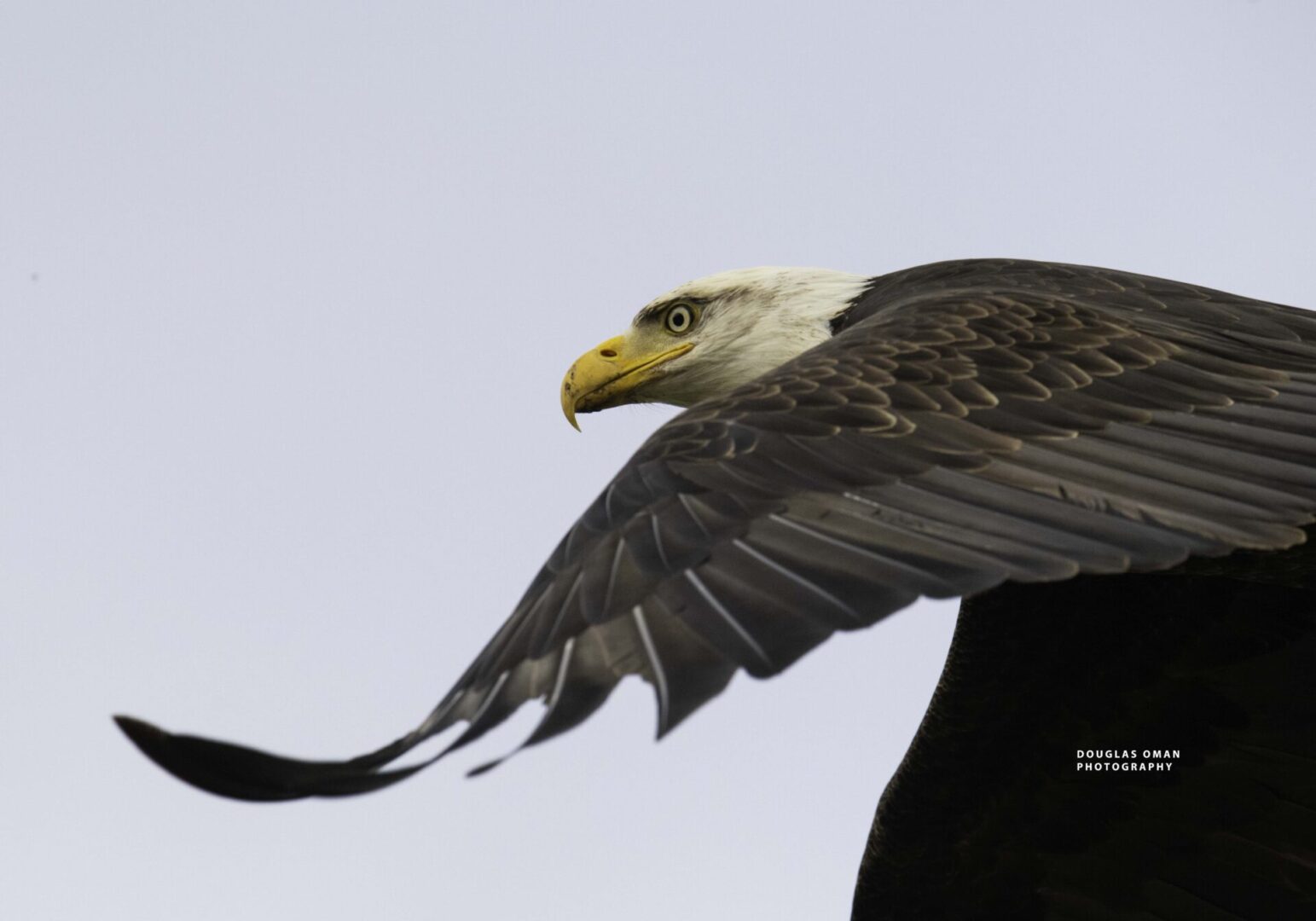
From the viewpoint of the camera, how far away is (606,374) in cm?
716

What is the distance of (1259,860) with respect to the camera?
6.01 metres

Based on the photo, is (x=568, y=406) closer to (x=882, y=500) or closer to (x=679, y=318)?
(x=679, y=318)

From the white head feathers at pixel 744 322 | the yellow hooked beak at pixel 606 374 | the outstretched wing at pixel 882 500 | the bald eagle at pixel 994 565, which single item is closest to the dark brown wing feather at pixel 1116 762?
the bald eagle at pixel 994 565

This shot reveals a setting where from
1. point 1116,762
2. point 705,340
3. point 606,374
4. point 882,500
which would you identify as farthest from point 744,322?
point 882,500

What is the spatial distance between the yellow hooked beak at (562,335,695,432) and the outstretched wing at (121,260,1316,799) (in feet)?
7.02

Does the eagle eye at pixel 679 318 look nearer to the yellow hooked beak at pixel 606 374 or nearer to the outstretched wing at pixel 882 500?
the yellow hooked beak at pixel 606 374

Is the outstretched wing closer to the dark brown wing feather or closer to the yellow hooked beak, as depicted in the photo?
the dark brown wing feather

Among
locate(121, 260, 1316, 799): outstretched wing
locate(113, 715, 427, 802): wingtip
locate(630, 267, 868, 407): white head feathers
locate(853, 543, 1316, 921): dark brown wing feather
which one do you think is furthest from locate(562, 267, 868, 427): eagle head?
locate(113, 715, 427, 802): wingtip

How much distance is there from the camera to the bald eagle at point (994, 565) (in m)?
3.59

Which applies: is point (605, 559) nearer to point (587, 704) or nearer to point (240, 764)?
point (587, 704)

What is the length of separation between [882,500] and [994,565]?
39cm

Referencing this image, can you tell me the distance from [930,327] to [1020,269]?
4.04 feet

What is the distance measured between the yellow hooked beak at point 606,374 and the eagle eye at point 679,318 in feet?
0.32

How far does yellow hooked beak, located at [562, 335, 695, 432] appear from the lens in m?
A: 7.16
